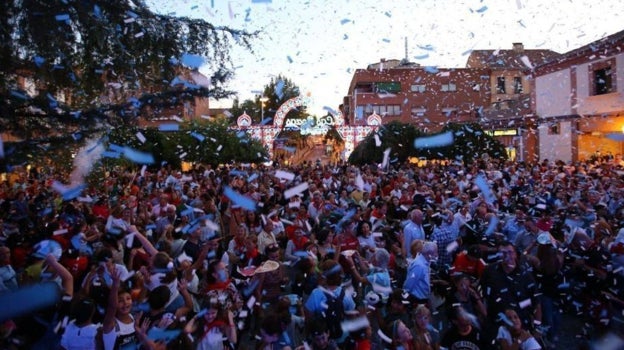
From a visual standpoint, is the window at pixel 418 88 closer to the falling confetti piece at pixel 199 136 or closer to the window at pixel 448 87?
the window at pixel 448 87

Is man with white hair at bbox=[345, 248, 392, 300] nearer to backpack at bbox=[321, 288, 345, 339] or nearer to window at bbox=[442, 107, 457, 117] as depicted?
backpack at bbox=[321, 288, 345, 339]

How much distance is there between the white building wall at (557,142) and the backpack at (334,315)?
73.6ft

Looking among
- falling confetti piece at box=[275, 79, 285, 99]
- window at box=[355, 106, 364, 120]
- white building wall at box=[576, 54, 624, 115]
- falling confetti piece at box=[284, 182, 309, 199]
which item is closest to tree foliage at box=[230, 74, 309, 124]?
falling confetti piece at box=[275, 79, 285, 99]

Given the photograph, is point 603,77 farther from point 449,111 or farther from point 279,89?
point 279,89

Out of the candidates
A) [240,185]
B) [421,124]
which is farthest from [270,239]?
[421,124]

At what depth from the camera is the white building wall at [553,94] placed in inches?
965

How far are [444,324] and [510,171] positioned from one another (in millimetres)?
10064

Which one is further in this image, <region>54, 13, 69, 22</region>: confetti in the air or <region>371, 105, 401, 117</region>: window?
<region>371, 105, 401, 117</region>: window

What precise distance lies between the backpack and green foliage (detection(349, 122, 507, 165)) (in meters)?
18.2

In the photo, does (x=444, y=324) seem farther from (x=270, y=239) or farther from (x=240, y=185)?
(x=240, y=185)

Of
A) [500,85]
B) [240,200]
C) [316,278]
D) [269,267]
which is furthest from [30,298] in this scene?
[500,85]

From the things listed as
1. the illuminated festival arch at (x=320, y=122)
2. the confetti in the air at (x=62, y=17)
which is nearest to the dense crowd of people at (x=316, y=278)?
the confetti in the air at (x=62, y=17)

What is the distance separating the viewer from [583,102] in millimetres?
22953

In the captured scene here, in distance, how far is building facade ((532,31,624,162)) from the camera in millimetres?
20781
